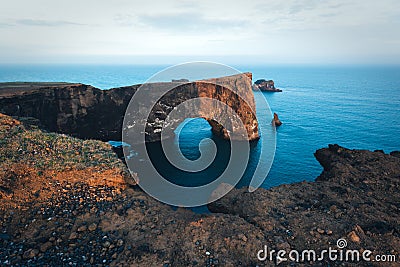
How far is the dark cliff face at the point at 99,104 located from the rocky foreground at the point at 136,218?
788 inches

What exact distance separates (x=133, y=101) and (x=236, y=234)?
43585mm

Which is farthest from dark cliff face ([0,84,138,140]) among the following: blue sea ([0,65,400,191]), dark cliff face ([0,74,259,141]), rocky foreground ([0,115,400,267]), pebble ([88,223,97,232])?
pebble ([88,223,97,232])

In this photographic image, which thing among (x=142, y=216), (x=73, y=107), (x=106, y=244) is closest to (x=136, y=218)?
(x=142, y=216)

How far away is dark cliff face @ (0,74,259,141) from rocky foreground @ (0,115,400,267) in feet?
65.7

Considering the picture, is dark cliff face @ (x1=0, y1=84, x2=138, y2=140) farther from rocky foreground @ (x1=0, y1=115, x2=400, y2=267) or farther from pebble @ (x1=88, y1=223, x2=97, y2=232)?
→ pebble @ (x1=88, y1=223, x2=97, y2=232)

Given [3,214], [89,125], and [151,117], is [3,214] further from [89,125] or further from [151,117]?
[151,117]

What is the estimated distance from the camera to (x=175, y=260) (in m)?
12.4

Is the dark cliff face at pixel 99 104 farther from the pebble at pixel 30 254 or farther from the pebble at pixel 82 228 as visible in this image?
the pebble at pixel 30 254

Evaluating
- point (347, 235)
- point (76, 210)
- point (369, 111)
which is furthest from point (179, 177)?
point (369, 111)

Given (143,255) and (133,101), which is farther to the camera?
(133,101)

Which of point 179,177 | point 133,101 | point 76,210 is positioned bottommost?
point 179,177

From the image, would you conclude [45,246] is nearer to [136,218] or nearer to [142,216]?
[136,218]

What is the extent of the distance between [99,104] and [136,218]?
1429 inches

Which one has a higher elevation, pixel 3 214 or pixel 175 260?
pixel 3 214
